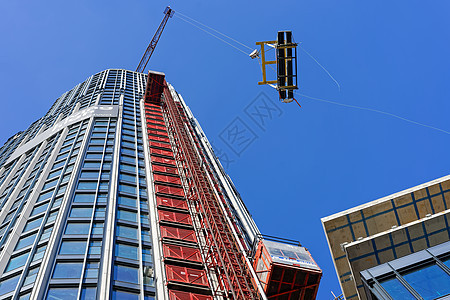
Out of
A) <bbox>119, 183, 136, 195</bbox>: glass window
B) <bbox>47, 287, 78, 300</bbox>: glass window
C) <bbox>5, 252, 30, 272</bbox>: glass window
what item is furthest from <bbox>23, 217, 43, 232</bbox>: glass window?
<bbox>47, 287, 78, 300</bbox>: glass window

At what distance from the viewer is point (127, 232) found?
46.8 meters

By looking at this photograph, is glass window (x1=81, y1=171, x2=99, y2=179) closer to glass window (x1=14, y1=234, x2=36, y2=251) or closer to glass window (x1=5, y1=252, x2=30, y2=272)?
glass window (x1=14, y1=234, x2=36, y2=251)

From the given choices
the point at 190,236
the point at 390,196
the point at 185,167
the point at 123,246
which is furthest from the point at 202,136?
the point at 390,196

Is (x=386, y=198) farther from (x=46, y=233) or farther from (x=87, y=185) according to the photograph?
(x=87, y=185)

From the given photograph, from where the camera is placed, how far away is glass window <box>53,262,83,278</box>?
37.8 metres

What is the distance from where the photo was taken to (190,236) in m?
49.9

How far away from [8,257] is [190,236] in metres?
18.3

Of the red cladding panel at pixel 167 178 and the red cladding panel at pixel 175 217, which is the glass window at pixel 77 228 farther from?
the red cladding panel at pixel 167 178

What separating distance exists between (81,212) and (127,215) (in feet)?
16.3

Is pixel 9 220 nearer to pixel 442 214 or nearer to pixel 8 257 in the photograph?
pixel 8 257

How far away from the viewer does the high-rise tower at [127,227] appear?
1503 inches

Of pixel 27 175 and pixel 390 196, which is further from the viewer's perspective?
pixel 27 175

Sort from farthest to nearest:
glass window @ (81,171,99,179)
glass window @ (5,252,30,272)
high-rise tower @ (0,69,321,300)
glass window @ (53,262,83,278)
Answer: glass window @ (81,171,99,179), glass window @ (5,252,30,272), high-rise tower @ (0,69,321,300), glass window @ (53,262,83,278)

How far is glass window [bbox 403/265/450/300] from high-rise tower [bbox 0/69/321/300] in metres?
17.8
